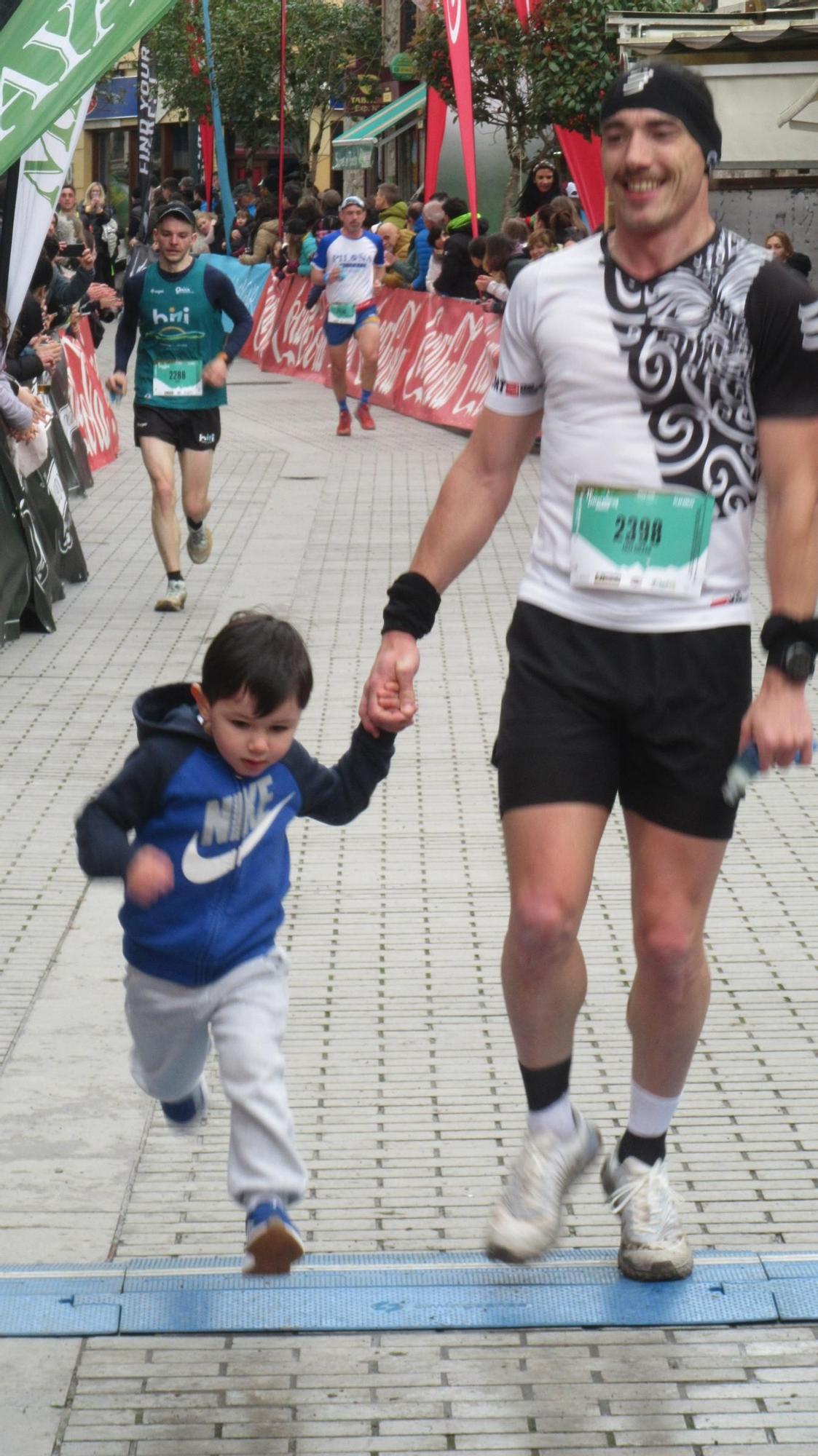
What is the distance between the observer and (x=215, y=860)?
3299mm

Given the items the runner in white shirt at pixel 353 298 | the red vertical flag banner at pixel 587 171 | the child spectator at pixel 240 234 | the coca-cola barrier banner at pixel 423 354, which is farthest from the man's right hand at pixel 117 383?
the child spectator at pixel 240 234

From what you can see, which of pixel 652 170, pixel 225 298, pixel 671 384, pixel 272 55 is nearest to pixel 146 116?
pixel 272 55

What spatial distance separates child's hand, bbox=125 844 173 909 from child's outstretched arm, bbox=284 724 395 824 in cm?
39

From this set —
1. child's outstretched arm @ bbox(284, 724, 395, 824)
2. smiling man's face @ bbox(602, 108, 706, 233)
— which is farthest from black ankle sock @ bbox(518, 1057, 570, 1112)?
smiling man's face @ bbox(602, 108, 706, 233)

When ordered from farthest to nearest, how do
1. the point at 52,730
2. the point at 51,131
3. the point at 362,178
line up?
the point at 362,178 → the point at 51,131 → the point at 52,730

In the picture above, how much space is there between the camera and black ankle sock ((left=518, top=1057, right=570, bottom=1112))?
11.4 feet

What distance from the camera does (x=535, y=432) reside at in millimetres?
3602

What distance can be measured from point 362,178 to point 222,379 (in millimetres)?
29292

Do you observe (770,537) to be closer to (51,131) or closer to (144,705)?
(144,705)

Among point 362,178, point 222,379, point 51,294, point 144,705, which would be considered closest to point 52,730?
point 222,379

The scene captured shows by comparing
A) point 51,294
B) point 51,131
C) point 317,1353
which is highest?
point 51,131

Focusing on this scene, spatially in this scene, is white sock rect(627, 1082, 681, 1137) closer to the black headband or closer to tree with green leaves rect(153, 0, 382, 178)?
the black headband

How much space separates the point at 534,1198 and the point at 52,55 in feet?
21.8

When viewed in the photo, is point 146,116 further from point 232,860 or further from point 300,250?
point 232,860
